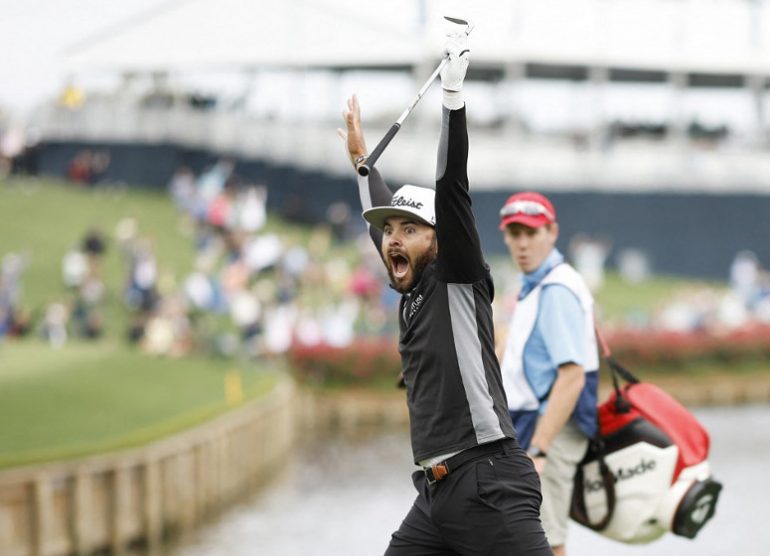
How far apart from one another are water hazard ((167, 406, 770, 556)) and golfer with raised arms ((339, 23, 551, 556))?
10336mm

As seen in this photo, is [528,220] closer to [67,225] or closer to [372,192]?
[372,192]

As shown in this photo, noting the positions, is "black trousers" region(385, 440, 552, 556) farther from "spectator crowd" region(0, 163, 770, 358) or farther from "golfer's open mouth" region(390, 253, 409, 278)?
"spectator crowd" region(0, 163, 770, 358)

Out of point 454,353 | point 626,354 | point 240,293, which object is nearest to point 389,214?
point 454,353

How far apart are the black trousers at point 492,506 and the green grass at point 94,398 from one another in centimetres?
1054

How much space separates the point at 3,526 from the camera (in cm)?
1421

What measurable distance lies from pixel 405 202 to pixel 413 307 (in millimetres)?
393

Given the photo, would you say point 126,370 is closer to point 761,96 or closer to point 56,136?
point 56,136

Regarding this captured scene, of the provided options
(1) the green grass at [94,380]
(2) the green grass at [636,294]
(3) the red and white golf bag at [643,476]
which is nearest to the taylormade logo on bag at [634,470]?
(3) the red and white golf bag at [643,476]

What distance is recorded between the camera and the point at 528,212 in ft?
21.4

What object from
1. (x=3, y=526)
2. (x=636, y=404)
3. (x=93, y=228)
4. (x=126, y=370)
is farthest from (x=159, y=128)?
(x=636, y=404)

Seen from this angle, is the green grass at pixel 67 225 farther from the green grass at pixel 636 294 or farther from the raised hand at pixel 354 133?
the raised hand at pixel 354 133

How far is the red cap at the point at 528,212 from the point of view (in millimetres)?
6523

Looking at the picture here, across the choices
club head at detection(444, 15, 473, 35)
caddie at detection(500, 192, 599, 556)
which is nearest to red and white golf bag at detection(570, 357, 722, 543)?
caddie at detection(500, 192, 599, 556)

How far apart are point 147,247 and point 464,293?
2622cm
